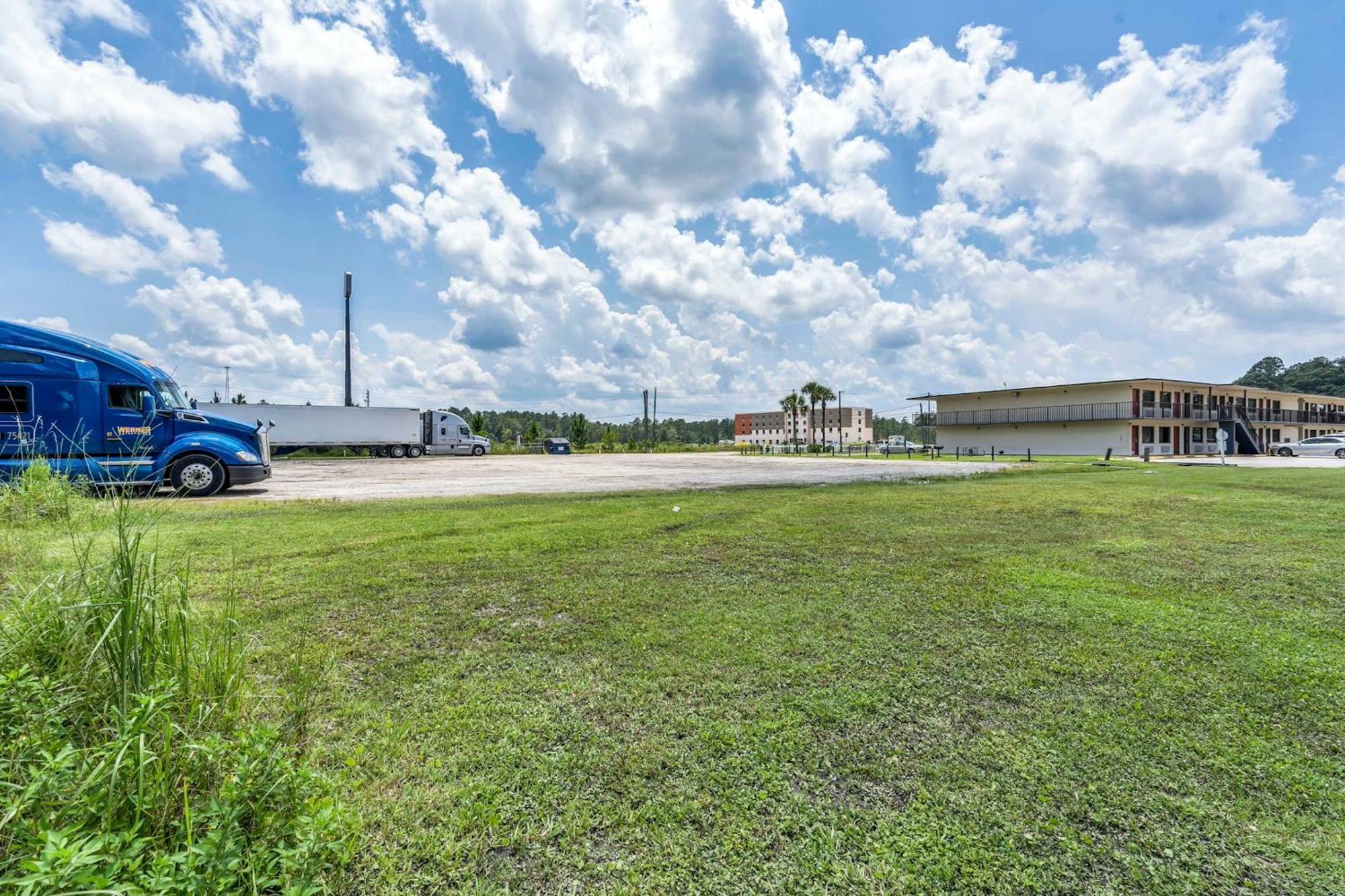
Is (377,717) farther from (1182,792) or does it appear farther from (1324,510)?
(1324,510)

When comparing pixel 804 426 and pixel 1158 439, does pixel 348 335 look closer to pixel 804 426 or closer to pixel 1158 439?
pixel 1158 439

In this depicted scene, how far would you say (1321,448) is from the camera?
115 feet

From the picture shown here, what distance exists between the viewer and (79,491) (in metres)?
6.16

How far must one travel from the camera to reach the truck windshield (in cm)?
1130

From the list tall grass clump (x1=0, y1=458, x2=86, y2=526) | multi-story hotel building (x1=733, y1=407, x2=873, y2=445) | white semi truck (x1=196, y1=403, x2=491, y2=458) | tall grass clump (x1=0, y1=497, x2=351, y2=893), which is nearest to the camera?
tall grass clump (x1=0, y1=497, x2=351, y2=893)

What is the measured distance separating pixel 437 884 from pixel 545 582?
3.22 m

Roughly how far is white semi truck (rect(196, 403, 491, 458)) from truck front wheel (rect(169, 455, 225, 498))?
17711 mm

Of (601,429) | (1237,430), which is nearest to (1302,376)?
(1237,430)

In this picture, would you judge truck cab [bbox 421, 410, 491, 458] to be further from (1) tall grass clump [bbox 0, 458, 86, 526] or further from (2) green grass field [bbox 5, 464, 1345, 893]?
(2) green grass field [bbox 5, 464, 1345, 893]

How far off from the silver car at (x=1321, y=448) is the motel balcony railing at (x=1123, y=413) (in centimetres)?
503

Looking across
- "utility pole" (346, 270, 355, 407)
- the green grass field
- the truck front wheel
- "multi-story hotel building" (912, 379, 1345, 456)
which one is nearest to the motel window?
the truck front wheel

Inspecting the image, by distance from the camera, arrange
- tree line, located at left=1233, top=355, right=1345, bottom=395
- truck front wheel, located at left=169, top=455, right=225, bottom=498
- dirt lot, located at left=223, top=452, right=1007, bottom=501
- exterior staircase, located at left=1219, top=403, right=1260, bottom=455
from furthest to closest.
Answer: tree line, located at left=1233, top=355, right=1345, bottom=395 < exterior staircase, located at left=1219, top=403, right=1260, bottom=455 < dirt lot, located at left=223, top=452, right=1007, bottom=501 < truck front wheel, located at left=169, top=455, right=225, bottom=498

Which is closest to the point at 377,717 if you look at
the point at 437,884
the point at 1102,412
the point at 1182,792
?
the point at 437,884

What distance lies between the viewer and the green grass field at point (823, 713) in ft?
5.85
